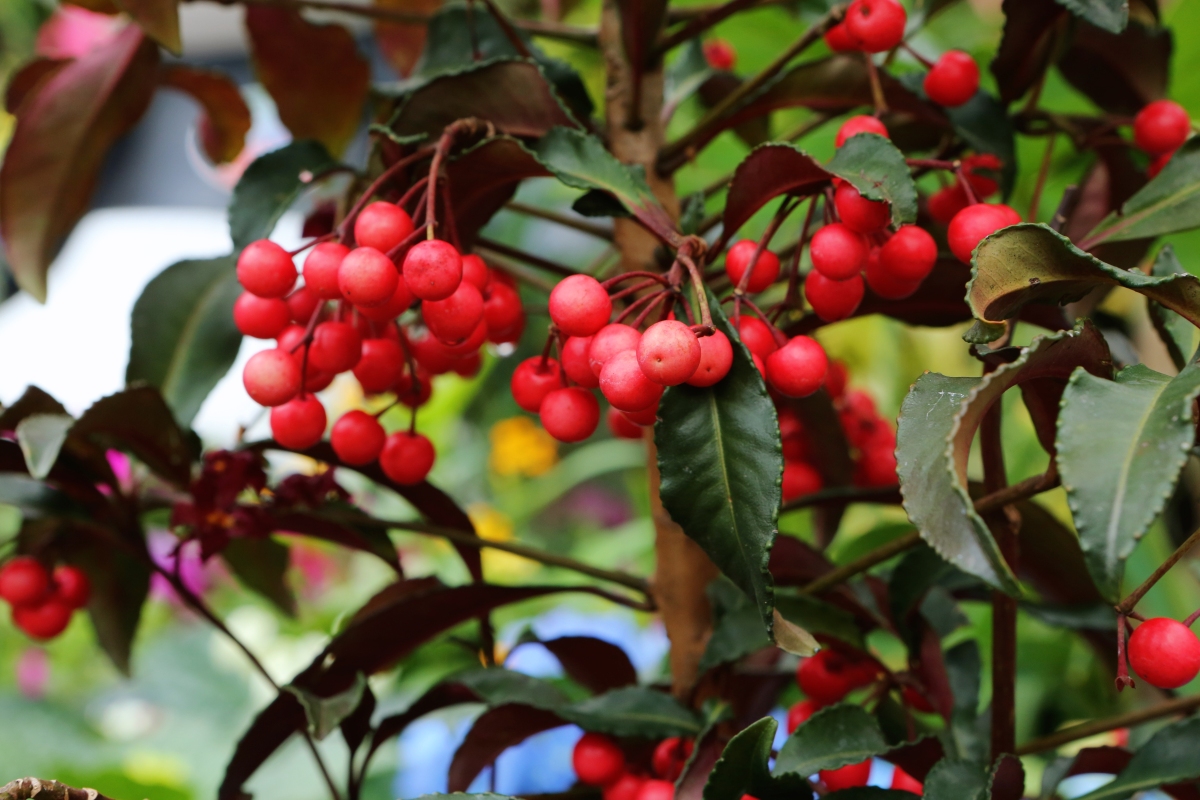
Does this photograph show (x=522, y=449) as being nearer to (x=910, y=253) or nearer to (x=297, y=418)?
(x=297, y=418)

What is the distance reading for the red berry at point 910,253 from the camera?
384 millimetres

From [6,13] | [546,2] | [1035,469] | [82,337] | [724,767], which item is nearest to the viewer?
[724,767]

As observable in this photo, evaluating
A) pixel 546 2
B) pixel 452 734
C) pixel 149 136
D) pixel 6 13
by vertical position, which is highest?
pixel 6 13

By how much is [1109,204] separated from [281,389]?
49cm

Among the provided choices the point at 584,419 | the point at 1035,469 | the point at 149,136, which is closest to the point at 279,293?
the point at 584,419

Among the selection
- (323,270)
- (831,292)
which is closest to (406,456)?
(323,270)

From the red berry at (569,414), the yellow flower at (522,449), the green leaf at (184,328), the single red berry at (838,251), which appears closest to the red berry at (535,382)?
the red berry at (569,414)

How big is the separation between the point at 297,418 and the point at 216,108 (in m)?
0.39

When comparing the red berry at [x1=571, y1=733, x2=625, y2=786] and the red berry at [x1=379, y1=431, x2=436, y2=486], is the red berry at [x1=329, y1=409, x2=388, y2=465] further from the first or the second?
the red berry at [x1=571, y1=733, x2=625, y2=786]

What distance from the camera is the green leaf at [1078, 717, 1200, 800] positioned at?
0.40m

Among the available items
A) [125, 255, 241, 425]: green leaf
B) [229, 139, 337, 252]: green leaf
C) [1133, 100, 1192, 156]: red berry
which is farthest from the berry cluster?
[1133, 100, 1192, 156]: red berry

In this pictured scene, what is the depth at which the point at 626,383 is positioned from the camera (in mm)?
342

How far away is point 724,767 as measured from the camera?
381mm

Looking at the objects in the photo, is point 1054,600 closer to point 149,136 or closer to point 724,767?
point 724,767
